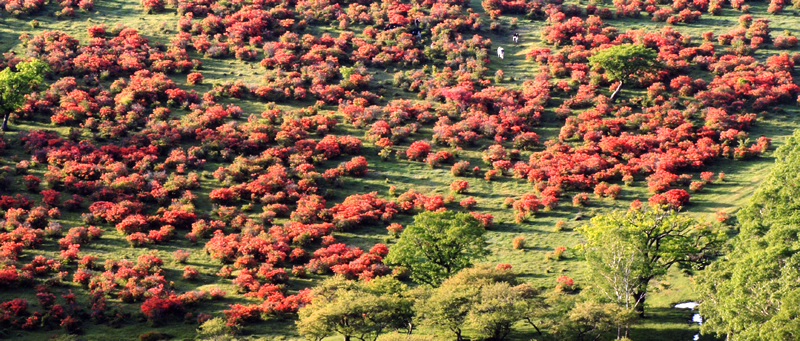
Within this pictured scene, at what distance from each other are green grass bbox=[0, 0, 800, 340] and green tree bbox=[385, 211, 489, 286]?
6677 mm

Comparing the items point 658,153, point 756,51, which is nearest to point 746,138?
point 658,153

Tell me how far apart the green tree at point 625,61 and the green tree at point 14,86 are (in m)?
61.9

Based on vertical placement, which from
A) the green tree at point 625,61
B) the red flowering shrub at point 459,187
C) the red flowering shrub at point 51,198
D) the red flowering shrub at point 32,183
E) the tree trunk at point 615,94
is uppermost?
the green tree at point 625,61

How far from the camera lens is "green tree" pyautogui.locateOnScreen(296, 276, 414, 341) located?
173 ft

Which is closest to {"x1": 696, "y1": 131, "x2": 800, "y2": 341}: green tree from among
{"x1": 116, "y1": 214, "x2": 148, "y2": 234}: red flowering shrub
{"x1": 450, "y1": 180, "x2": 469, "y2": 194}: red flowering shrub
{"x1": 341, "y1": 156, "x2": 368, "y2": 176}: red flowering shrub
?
{"x1": 450, "y1": 180, "x2": 469, "y2": 194}: red flowering shrub

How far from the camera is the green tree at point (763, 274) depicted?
43.8m

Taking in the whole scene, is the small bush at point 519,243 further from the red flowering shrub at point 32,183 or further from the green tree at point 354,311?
the red flowering shrub at point 32,183

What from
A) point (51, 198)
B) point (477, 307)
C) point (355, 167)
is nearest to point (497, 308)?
point (477, 307)

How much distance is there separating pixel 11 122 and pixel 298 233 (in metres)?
36.7

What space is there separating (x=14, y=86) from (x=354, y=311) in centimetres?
4872

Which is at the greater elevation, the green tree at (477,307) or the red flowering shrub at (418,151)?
the red flowering shrub at (418,151)

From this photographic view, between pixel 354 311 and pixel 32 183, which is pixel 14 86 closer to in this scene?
pixel 32 183

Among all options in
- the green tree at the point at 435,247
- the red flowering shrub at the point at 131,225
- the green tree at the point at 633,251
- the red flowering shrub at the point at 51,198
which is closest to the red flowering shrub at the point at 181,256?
the red flowering shrub at the point at 131,225

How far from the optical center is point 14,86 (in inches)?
3231
